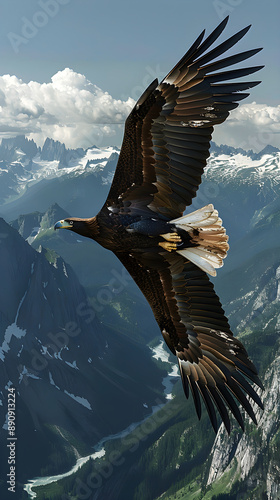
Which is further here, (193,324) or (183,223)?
(193,324)

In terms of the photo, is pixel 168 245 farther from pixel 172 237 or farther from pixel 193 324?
pixel 193 324

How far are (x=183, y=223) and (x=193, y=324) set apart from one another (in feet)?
12.9

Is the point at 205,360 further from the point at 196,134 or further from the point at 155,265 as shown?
the point at 196,134

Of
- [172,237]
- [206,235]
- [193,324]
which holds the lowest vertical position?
[193,324]

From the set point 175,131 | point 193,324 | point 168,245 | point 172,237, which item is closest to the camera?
point 175,131

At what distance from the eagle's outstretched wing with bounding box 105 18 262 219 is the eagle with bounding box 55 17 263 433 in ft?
0.09

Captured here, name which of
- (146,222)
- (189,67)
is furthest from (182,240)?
(189,67)

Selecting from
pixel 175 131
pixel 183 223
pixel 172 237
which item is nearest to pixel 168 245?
pixel 172 237

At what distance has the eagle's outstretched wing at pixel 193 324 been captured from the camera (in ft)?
49.9

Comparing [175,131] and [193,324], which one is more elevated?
[175,131]

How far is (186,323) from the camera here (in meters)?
16.6

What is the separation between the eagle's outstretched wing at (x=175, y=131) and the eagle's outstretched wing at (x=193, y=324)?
6.42 ft

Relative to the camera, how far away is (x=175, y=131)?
13977 mm

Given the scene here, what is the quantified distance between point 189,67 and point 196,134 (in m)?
1.75
